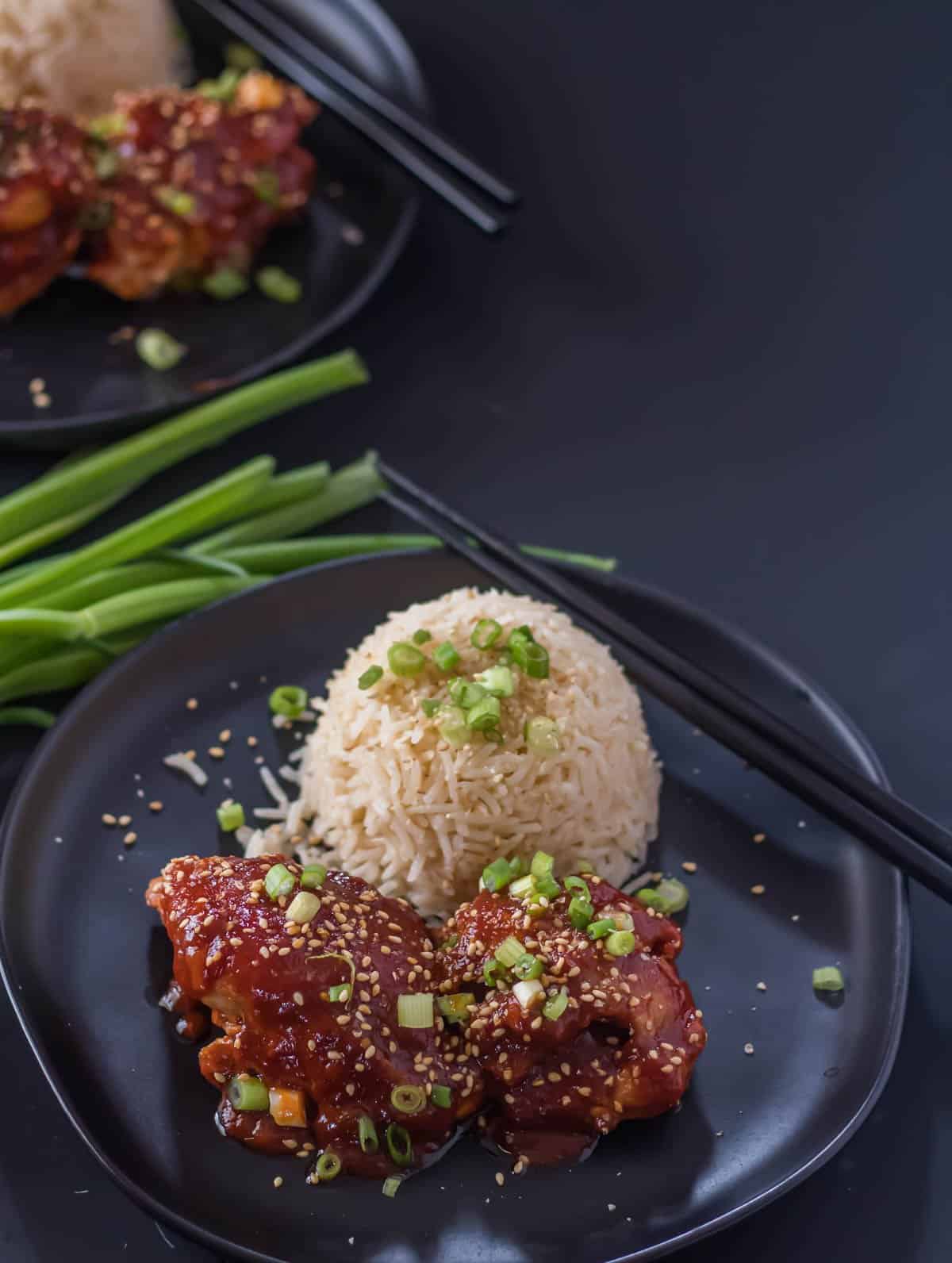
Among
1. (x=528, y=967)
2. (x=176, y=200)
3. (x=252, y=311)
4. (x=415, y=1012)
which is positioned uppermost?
(x=176, y=200)

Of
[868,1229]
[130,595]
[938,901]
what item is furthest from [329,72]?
[868,1229]

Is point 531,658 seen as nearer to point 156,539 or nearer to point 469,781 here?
point 469,781

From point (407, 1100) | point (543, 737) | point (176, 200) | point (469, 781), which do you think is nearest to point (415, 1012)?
point (407, 1100)

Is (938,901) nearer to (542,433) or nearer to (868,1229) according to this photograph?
(868,1229)

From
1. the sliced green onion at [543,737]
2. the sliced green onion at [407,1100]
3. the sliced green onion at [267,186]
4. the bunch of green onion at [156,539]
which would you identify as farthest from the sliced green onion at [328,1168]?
the sliced green onion at [267,186]

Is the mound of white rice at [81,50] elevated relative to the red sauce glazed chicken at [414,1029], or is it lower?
elevated

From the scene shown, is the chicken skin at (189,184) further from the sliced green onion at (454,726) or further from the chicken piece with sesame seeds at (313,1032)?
the chicken piece with sesame seeds at (313,1032)

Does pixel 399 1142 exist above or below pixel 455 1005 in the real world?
below
